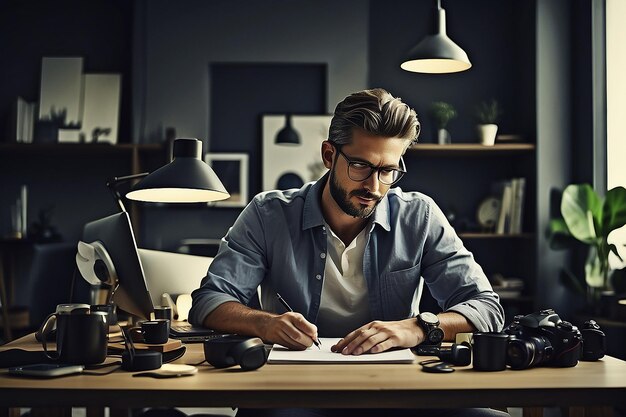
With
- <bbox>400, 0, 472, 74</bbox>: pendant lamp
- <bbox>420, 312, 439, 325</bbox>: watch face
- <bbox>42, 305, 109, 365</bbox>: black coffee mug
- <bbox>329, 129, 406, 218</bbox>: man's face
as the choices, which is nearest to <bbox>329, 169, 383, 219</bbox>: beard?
<bbox>329, 129, 406, 218</bbox>: man's face

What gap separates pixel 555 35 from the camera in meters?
4.86

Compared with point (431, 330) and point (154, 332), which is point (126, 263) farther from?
point (431, 330)

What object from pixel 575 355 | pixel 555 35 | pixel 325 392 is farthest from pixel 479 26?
pixel 325 392

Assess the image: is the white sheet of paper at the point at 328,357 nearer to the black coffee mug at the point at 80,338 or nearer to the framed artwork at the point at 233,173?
the black coffee mug at the point at 80,338

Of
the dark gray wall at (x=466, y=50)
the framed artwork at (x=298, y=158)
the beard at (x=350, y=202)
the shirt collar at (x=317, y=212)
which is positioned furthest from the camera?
the dark gray wall at (x=466, y=50)

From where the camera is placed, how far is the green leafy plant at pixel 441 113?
196 inches

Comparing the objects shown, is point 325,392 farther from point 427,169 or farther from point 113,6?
point 113,6

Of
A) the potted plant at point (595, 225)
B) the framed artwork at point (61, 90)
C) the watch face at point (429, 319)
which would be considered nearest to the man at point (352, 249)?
the watch face at point (429, 319)

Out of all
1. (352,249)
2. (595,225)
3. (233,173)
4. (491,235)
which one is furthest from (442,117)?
(352,249)

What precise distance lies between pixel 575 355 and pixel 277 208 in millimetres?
1014

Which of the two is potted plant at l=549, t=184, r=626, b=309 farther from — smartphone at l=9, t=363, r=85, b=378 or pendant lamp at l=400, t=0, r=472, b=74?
smartphone at l=9, t=363, r=85, b=378

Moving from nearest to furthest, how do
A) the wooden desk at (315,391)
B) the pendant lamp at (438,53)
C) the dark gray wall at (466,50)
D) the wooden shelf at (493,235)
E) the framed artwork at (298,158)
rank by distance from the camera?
the wooden desk at (315,391) < the pendant lamp at (438,53) < the wooden shelf at (493,235) < the framed artwork at (298,158) < the dark gray wall at (466,50)

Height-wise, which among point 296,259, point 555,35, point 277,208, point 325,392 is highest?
point 555,35

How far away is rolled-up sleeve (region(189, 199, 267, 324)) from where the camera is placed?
2.12 metres
